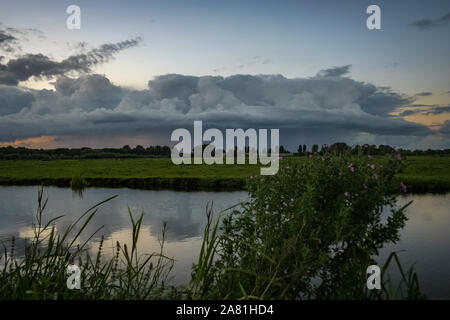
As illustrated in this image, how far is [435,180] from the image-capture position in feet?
130

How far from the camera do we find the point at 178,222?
2417cm

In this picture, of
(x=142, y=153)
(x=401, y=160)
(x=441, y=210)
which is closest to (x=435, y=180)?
(x=441, y=210)

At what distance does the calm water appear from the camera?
591 inches

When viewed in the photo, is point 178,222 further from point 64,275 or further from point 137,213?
point 64,275

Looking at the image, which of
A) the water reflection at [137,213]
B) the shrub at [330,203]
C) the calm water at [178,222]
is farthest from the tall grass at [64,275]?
the water reflection at [137,213]

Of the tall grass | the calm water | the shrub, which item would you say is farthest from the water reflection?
the tall grass

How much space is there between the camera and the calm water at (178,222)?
15009 mm

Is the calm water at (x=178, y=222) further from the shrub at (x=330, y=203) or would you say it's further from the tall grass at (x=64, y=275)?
the tall grass at (x=64, y=275)

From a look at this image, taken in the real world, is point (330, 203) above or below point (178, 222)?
above

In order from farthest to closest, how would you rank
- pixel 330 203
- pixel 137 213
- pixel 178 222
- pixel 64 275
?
pixel 137 213, pixel 178 222, pixel 330 203, pixel 64 275

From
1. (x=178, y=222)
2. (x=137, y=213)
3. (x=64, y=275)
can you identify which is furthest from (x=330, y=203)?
(x=137, y=213)
